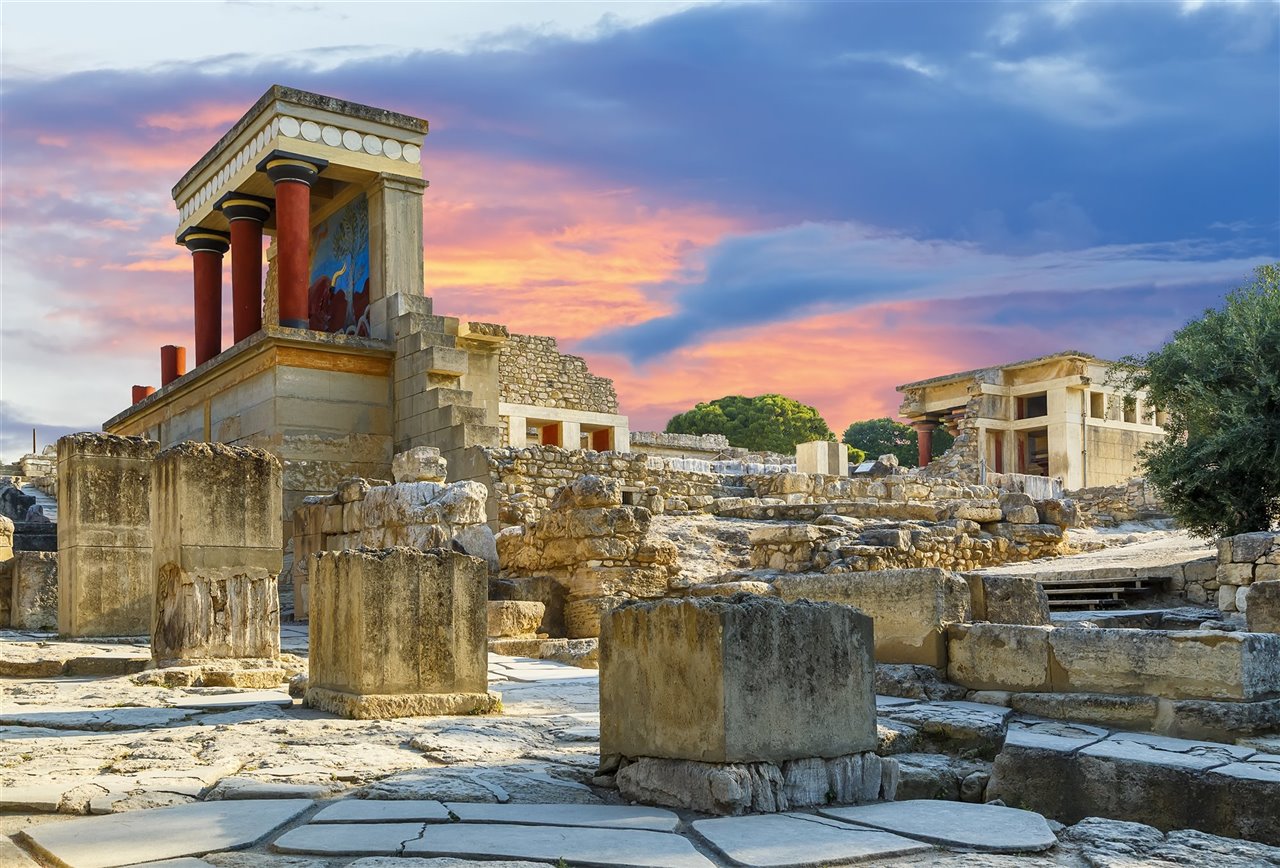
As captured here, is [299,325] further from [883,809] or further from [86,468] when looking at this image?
[883,809]

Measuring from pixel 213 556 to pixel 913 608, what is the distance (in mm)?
4784

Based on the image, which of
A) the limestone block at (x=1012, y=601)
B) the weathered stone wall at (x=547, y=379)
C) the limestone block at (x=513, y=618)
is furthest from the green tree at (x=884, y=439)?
the limestone block at (x=1012, y=601)

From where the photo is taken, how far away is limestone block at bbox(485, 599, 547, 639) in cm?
1073

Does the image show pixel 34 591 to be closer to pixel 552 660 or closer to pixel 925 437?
pixel 552 660

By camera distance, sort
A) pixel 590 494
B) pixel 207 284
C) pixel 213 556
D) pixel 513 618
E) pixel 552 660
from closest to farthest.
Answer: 1. pixel 213 556
2. pixel 552 660
3. pixel 513 618
4. pixel 590 494
5. pixel 207 284

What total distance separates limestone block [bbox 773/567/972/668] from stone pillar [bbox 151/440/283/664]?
399 centimetres

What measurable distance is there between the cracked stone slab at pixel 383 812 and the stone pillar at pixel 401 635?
6.51ft

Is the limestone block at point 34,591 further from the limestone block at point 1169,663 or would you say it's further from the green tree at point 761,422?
the green tree at point 761,422

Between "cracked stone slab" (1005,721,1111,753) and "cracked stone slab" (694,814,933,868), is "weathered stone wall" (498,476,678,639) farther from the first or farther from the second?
"cracked stone slab" (694,814,933,868)

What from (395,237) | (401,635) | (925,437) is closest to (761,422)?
(925,437)

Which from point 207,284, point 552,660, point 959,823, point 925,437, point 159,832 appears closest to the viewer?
point 159,832

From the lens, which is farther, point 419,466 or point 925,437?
point 925,437

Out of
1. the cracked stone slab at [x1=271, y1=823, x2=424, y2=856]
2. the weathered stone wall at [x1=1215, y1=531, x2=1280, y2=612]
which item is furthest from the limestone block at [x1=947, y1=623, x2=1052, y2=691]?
the weathered stone wall at [x1=1215, y1=531, x2=1280, y2=612]

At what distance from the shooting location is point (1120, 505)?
77.0ft
